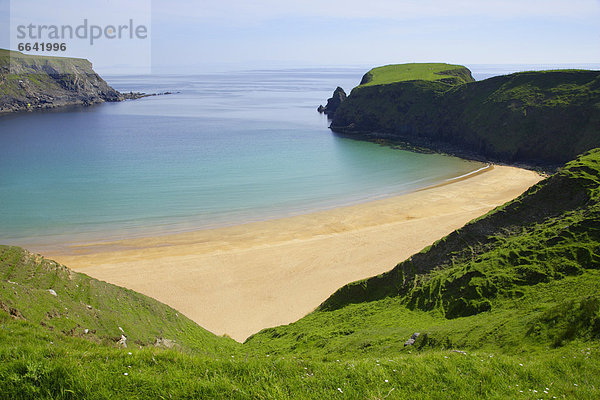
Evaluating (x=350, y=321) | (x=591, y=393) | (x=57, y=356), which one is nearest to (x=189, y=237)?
(x=350, y=321)

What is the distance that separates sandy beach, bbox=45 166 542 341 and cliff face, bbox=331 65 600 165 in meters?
26.2

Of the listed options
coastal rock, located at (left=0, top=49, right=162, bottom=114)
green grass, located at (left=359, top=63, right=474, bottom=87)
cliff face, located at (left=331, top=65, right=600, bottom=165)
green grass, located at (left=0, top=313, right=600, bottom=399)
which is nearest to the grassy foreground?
green grass, located at (left=0, top=313, right=600, bottom=399)

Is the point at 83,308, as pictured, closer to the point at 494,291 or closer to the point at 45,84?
the point at 494,291

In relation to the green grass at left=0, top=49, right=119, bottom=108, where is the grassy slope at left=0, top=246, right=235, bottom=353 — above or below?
below

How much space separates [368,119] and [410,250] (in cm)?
6409

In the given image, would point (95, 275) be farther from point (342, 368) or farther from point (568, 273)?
point (568, 273)

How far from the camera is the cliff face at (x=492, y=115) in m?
57.1

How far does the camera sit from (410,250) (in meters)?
28.4

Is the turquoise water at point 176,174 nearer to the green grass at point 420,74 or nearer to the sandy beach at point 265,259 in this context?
the sandy beach at point 265,259

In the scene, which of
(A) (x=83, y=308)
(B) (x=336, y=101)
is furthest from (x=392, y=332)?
(B) (x=336, y=101)

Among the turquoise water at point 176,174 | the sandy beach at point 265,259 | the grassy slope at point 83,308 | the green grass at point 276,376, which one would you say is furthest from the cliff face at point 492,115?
the grassy slope at point 83,308

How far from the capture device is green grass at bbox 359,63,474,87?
91.2 meters

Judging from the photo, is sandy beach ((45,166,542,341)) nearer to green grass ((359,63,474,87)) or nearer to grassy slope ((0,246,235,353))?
grassy slope ((0,246,235,353))

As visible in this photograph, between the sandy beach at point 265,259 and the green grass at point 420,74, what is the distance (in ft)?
194
